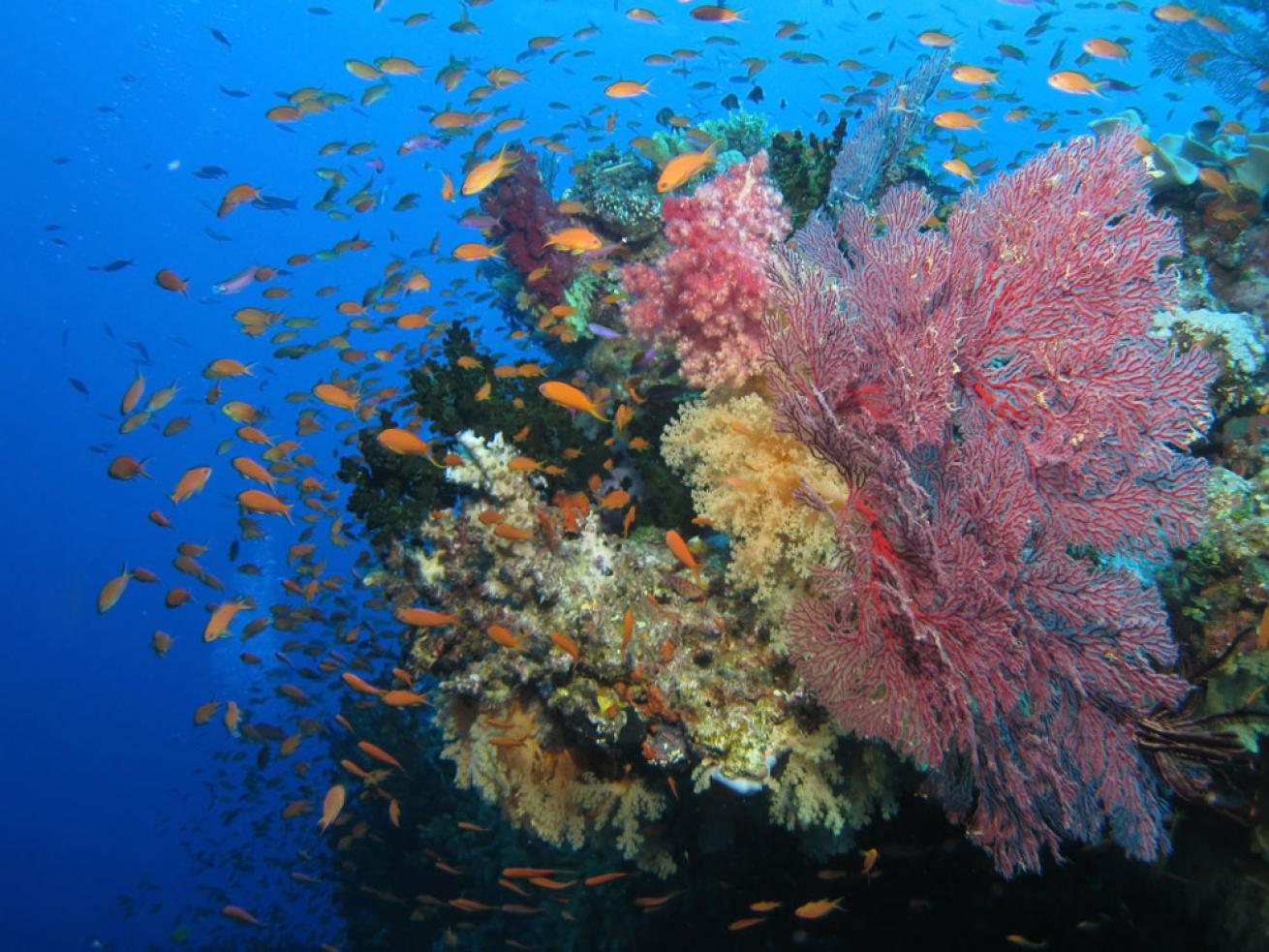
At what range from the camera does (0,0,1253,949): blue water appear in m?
53.7

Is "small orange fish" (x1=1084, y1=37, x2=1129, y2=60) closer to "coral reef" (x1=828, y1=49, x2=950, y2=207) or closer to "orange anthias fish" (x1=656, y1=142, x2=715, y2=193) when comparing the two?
"coral reef" (x1=828, y1=49, x2=950, y2=207)

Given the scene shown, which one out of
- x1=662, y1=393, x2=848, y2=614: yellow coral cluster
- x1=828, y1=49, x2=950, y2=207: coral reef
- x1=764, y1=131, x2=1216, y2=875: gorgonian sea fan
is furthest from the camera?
x1=828, y1=49, x2=950, y2=207: coral reef

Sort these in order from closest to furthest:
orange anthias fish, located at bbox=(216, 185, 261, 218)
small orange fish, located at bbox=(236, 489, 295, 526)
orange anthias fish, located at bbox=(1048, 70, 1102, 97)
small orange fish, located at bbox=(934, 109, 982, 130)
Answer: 1. small orange fish, located at bbox=(236, 489, 295, 526)
2. orange anthias fish, located at bbox=(216, 185, 261, 218)
3. small orange fish, located at bbox=(934, 109, 982, 130)
4. orange anthias fish, located at bbox=(1048, 70, 1102, 97)

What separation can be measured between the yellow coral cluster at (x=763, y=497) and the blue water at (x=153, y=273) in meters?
52.9

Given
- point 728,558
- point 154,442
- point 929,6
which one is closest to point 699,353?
point 728,558

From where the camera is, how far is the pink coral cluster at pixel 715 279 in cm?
440

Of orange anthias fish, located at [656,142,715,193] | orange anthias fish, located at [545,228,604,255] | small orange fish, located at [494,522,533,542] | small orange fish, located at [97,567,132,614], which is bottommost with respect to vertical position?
small orange fish, located at [97,567,132,614]

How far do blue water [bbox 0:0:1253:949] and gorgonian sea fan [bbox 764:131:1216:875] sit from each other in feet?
174

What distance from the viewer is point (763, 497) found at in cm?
377

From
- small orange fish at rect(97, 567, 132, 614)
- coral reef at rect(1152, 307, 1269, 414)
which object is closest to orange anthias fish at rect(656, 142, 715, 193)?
coral reef at rect(1152, 307, 1269, 414)

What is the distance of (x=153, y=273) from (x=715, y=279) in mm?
68895

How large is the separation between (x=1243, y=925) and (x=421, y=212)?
118792 millimetres

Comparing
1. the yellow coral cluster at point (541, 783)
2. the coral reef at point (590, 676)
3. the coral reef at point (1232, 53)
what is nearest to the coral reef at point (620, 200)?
the coral reef at point (590, 676)

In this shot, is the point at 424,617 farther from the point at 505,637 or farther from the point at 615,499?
the point at 615,499
